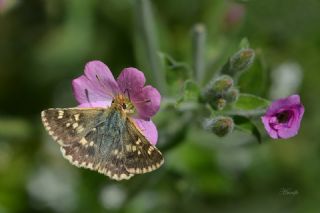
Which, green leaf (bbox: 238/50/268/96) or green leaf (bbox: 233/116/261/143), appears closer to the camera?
green leaf (bbox: 233/116/261/143)

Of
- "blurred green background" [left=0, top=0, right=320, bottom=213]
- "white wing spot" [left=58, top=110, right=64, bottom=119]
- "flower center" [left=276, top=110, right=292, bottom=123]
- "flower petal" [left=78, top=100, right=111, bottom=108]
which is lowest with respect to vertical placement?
"blurred green background" [left=0, top=0, right=320, bottom=213]

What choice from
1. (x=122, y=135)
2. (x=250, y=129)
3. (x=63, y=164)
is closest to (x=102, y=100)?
(x=122, y=135)

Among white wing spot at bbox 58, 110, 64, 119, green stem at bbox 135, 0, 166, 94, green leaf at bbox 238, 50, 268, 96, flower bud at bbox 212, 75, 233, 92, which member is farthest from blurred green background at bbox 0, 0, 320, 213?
white wing spot at bbox 58, 110, 64, 119

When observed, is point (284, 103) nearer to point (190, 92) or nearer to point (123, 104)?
point (190, 92)

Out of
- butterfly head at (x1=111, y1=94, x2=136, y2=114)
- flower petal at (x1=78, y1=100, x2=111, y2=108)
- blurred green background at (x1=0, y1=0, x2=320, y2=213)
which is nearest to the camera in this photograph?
butterfly head at (x1=111, y1=94, x2=136, y2=114)

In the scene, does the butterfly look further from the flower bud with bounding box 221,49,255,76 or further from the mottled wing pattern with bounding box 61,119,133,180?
the flower bud with bounding box 221,49,255,76

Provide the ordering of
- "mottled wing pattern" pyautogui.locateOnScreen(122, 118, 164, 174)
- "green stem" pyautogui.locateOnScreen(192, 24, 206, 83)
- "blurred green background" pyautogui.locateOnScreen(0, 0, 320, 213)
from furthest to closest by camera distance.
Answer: "blurred green background" pyautogui.locateOnScreen(0, 0, 320, 213) → "green stem" pyautogui.locateOnScreen(192, 24, 206, 83) → "mottled wing pattern" pyautogui.locateOnScreen(122, 118, 164, 174)

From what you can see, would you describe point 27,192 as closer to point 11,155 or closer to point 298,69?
point 11,155
